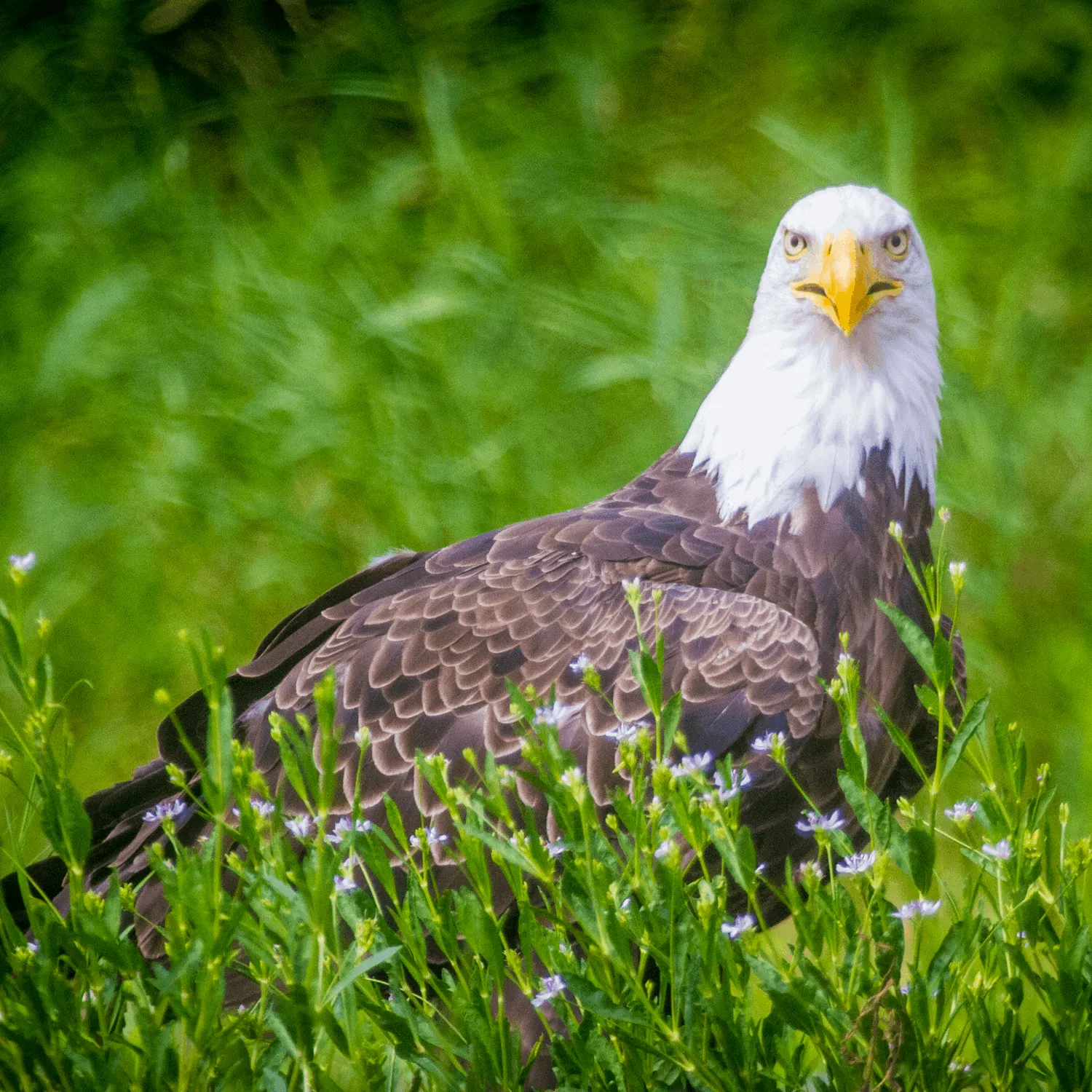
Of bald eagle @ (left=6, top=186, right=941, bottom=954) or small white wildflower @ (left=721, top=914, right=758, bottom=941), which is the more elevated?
bald eagle @ (left=6, top=186, right=941, bottom=954)

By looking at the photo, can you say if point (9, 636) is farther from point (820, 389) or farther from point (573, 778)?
point (820, 389)

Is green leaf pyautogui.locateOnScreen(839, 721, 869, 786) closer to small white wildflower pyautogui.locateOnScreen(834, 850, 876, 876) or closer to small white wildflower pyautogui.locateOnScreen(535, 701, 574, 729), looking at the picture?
small white wildflower pyautogui.locateOnScreen(834, 850, 876, 876)

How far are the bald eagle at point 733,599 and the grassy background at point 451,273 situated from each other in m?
1.17

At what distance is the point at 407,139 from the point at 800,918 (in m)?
5.11

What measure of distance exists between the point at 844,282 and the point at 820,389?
0.85 feet

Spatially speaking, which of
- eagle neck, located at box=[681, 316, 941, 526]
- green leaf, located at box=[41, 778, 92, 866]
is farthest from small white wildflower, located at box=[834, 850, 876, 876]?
eagle neck, located at box=[681, 316, 941, 526]

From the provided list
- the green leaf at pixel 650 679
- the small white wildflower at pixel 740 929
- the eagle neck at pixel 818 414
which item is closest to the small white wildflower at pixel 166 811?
the green leaf at pixel 650 679

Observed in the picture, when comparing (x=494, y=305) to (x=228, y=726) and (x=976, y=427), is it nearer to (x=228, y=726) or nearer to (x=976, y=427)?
(x=976, y=427)

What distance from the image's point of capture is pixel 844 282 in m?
2.87

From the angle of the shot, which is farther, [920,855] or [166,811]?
[166,811]

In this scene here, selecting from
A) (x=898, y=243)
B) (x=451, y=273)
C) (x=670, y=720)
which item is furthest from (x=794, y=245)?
(x=451, y=273)

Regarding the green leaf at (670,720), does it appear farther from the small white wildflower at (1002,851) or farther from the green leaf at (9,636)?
the green leaf at (9,636)

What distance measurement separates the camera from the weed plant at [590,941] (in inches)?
69.1

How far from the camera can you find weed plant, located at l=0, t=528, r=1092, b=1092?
69.1 inches
